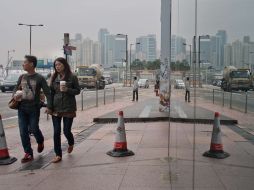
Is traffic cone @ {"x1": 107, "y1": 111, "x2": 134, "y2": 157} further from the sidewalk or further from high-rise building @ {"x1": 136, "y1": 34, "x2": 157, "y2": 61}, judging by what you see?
high-rise building @ {"x1": 136, "y1": 34, "x2": 157, "y2": 61}

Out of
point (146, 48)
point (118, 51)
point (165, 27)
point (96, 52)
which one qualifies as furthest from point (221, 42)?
point (146, 48)

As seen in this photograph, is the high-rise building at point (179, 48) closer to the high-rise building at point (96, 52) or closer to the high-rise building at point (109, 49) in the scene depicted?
Result: the high-rise building at point (96, 52)

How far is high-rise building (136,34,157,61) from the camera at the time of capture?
131 metres

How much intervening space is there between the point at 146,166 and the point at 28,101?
2249mm

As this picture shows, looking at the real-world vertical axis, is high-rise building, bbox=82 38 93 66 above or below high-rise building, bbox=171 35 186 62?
above

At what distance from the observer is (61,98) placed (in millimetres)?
7574

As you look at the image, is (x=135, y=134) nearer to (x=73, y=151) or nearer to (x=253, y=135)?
(x=73, y=151)

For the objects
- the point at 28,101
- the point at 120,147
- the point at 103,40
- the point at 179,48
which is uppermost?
the point at 103,40

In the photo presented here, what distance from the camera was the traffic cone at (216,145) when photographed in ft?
9.32

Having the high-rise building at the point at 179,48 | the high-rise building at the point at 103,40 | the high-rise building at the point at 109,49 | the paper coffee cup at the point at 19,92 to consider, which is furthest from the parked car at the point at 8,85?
the high-rise building at the point at 109,49

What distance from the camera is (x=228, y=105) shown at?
9.11 feet

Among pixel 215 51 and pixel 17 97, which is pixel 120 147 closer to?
pixel 17 97

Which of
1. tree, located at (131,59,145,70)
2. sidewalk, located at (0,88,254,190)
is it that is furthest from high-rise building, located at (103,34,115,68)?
sidewalk, located at (0,88,254,190)

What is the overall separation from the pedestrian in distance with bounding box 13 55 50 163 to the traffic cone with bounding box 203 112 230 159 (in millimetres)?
4744
